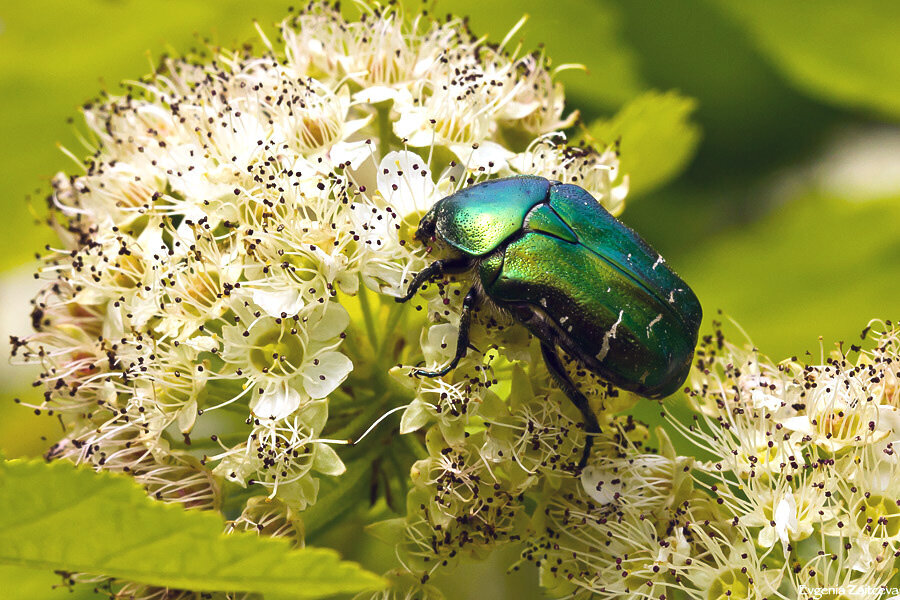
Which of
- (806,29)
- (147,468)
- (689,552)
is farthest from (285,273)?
(806,29)


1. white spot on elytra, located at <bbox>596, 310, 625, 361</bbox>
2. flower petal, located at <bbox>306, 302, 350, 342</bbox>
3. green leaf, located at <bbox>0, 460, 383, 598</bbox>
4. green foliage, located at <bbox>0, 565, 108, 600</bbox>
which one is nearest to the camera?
green leaf, located at <bbox>0, 460, 383, 598</bbox>

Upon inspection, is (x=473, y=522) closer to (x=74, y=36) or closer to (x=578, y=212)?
(x=578, y=212)

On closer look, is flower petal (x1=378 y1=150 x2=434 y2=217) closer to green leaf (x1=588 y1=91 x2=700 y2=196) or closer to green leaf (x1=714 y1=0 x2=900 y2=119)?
green leaf (x1=588 y1=91 x2=700 y2=196)

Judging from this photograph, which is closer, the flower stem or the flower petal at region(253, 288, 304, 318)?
the flower petal at region(253, 288, 304, 318)

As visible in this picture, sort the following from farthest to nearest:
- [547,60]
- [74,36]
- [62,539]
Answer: [74,36]
[547,60]
[62,539]

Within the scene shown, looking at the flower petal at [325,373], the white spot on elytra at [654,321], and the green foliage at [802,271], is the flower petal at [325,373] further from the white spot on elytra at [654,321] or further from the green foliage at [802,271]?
the green foliage at [802,271]

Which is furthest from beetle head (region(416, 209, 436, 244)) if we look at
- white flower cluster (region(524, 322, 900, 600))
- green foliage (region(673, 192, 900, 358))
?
green foliage (region(673, 192, 900, 358))

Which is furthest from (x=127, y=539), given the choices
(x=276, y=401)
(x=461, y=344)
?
(x=461, y=344)
